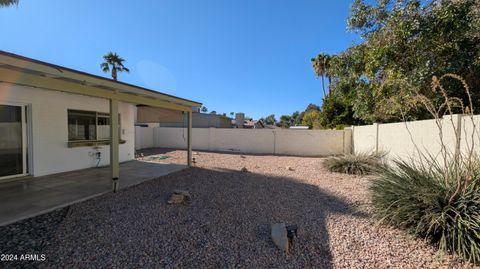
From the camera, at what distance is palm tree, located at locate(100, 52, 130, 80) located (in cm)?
1911

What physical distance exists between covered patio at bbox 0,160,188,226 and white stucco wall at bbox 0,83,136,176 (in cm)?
33

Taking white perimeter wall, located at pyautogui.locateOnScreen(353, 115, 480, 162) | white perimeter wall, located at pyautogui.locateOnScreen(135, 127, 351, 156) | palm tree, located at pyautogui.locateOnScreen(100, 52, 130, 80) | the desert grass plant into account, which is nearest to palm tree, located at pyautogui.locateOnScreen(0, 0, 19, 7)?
white perimeter wall, located at pyautogui.locateOnScreen(135, 127, 351, 156)

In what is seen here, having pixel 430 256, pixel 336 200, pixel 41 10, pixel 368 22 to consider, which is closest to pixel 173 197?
pixel 336 200

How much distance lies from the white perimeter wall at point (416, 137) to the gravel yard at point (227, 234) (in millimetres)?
1559

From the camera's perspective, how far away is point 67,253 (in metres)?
2.70

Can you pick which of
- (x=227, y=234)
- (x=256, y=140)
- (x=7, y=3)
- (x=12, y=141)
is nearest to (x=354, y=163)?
(x=227, y=234)

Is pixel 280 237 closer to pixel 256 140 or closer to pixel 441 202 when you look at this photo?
pixel 441 202

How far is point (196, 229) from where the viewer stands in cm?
342

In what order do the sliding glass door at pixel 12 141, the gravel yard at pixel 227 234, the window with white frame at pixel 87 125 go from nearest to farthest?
the gravel yard at pixel 227 234 < the sliding glass door at pixel 12 141 < the window with white frame at pixel 87 125

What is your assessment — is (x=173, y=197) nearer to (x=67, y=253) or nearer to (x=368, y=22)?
(x=67, y=253)

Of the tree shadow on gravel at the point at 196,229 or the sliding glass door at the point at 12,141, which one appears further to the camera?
the sliding glass door at the point at 12,141

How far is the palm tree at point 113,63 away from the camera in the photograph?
62.7ft

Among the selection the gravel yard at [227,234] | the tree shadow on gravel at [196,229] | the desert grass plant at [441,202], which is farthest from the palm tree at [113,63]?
the desert grass plant at [441,202]

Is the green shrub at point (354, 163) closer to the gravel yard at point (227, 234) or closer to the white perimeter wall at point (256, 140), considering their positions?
the gravel yard at point (227, 234)
